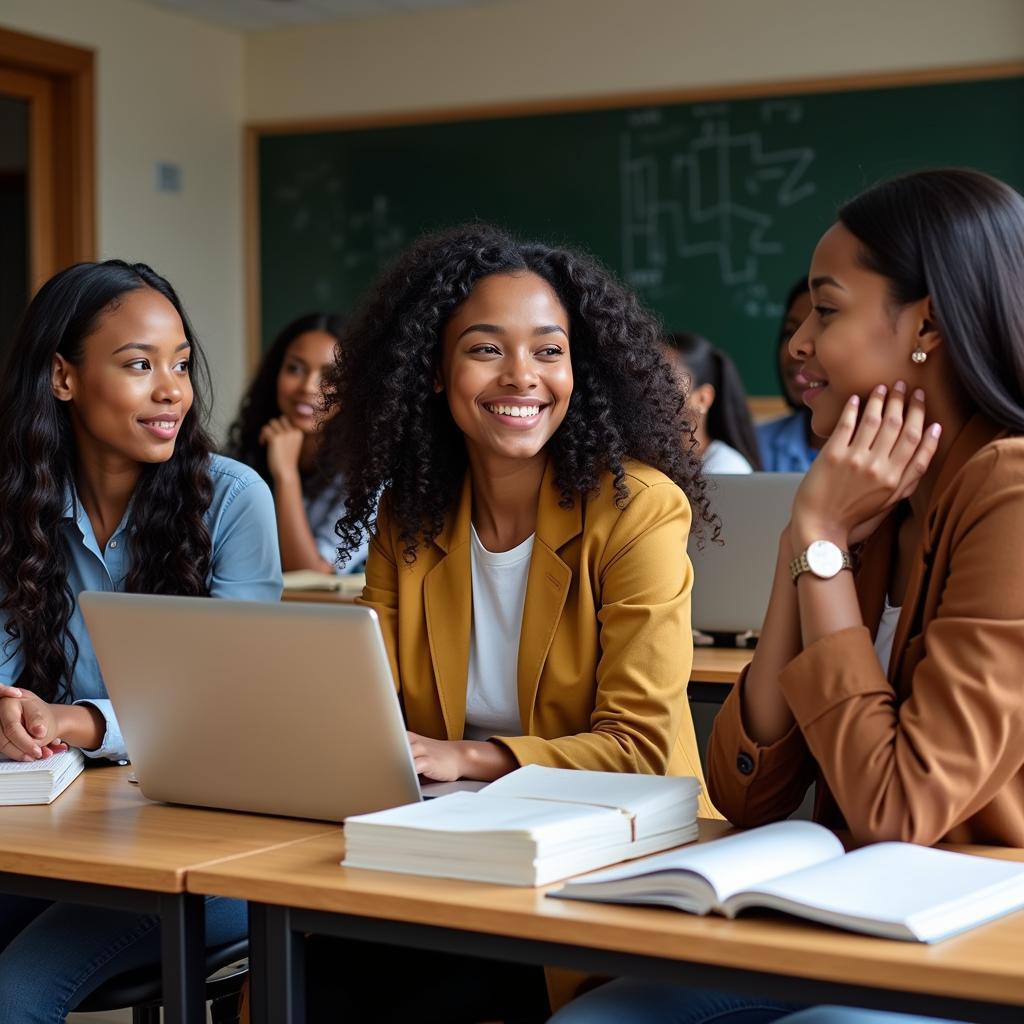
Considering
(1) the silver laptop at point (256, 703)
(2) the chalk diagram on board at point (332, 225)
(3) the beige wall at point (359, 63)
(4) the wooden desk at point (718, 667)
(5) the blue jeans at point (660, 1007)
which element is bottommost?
(5) the blue jeans at point (660, 1007)

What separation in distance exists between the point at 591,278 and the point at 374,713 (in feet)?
2.71

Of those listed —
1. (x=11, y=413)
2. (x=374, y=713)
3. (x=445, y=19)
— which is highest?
(x=445, y=19)

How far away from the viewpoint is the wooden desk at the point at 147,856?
4.40 ft

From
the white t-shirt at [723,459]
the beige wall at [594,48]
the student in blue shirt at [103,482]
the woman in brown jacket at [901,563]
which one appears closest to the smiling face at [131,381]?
the student in blue shirt at [103,482]

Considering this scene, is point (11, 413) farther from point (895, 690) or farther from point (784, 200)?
point (784, 200)

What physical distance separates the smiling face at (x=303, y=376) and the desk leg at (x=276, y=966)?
121 inches

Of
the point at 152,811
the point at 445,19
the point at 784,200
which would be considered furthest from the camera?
the point at 445,19

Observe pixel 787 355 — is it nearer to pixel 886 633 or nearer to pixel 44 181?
pixel 886 633

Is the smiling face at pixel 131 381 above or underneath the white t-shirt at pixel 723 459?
above

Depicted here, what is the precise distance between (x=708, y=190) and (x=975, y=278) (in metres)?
4.24

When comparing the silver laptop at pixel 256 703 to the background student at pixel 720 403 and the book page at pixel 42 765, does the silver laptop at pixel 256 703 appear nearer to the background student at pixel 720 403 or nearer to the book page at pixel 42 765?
the book page at pixel 42 765

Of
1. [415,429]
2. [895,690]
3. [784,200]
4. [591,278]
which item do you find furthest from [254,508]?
[784,200]

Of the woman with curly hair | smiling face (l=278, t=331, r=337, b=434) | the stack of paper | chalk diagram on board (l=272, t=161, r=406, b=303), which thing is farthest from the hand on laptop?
chalk diagram on board (l=272, t=161, r=406, b=303)

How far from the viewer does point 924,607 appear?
1421 millimetres
